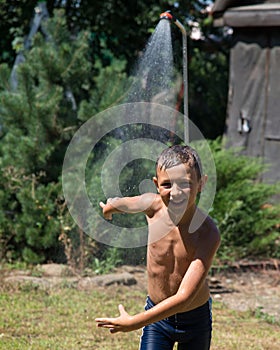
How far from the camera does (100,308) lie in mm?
4922

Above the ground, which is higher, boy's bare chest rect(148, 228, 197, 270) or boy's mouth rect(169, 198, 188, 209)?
boy's mouth rect(169, 198, 188, 209)

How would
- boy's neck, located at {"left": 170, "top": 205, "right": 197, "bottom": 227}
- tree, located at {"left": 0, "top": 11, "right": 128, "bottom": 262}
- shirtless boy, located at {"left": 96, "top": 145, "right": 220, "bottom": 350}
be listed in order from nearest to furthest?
shirtless boy, located at {"left": 96, "top": 145, "right": 220, "bottom": 350}, boy's neck, located at {"left": 170, "top": 205, "right": 197, "bottom": 227}, tree, located at {"left": 0, "top": 11, "right": 128, "bottom": 262}

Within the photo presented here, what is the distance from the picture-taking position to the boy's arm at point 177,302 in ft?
8.23

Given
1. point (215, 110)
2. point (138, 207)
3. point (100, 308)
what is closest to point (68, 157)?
point (100, 308)

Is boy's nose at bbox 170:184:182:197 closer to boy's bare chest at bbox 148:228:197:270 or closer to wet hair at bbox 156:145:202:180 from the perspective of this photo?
wet hair at bbox 156:145:202:180

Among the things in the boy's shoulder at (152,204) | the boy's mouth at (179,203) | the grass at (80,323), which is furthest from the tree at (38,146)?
the boy's mouth at (179,203)

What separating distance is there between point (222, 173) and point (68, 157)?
4.88 ft

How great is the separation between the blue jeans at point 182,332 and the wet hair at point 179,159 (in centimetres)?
62

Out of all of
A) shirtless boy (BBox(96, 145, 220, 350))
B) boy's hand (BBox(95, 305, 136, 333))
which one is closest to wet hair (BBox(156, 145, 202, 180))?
shirtless boy (BBox(96, 145, 220, 350))

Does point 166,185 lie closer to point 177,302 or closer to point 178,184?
point 178,184

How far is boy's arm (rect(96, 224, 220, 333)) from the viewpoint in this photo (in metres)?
2.51

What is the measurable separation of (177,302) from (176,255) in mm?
310

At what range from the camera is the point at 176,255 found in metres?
2.84

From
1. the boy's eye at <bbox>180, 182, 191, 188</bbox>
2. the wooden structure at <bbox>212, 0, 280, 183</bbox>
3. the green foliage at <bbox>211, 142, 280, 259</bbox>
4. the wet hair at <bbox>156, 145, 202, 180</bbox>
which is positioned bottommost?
the green foliage at <bbox>211, 142, 280, 259</bbox>
